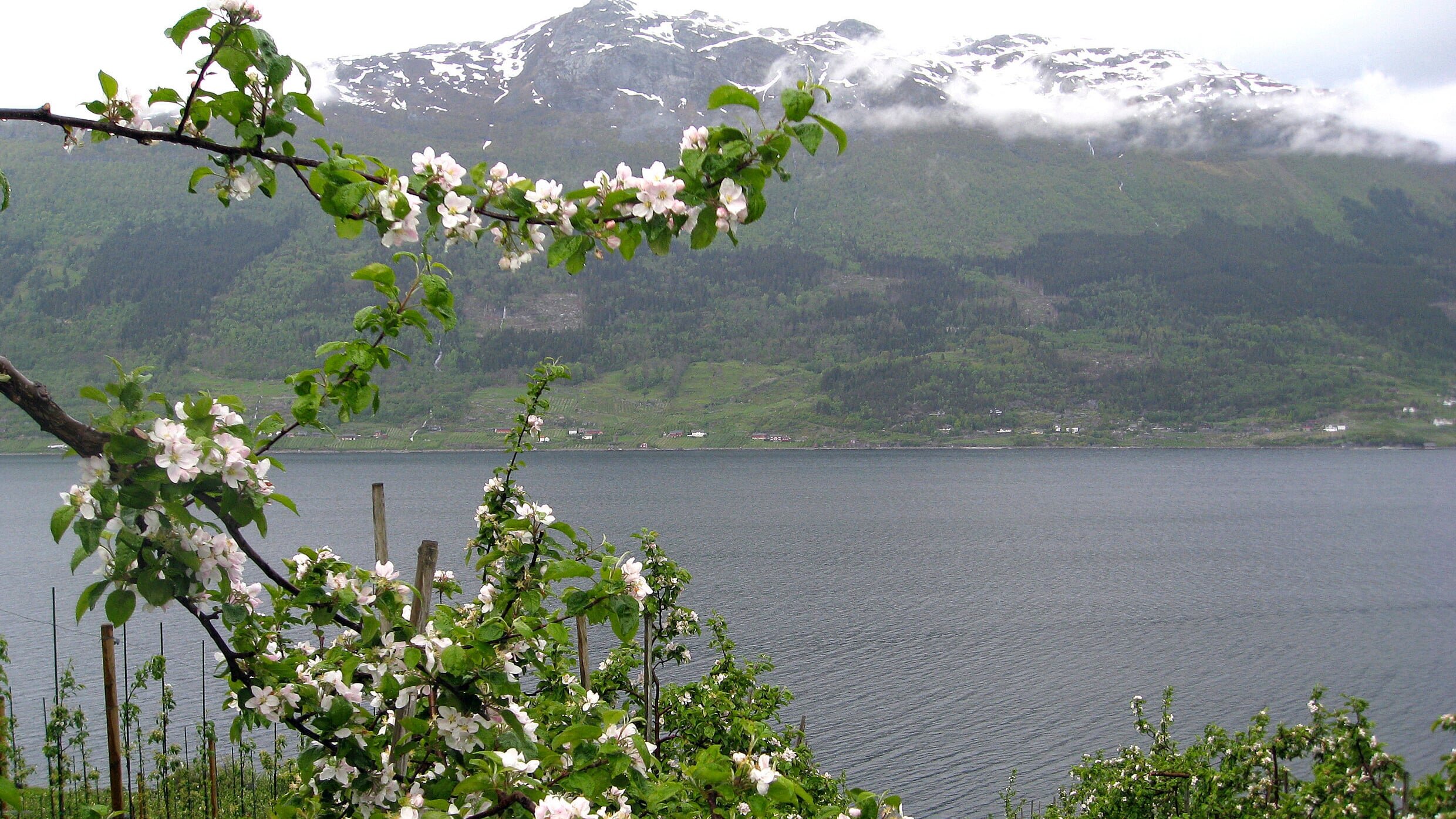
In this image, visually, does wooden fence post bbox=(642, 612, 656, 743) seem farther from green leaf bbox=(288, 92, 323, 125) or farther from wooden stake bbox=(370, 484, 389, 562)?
green leaf bbox=(288, 92, 323, 125)

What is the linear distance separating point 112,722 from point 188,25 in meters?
5.88

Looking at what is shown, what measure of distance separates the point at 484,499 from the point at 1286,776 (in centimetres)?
883

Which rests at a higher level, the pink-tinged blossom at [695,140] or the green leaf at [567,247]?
the pink-tinged blossom at [695,140]

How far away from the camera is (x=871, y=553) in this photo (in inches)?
2461

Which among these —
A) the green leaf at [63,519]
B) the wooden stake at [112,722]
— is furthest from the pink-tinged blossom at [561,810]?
the wooden stake at [112,722]

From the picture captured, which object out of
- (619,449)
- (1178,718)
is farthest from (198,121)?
(619,449)

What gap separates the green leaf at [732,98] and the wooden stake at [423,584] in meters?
1.66

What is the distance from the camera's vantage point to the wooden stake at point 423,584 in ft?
10.0

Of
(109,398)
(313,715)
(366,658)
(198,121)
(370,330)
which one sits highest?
(198,121)

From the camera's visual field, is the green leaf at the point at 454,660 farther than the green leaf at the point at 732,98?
Yes

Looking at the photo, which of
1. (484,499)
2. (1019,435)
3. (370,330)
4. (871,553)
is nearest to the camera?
(370,330)

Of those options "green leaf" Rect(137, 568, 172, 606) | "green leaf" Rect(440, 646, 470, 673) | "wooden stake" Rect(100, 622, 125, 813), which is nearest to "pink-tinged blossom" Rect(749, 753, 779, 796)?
"green leaf" Rect(440, 646, 470, 673)

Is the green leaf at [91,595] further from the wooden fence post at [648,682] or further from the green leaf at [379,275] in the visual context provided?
the wooden fence post at [648,682]

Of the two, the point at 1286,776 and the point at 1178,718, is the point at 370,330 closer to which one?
the point at 1286,776
